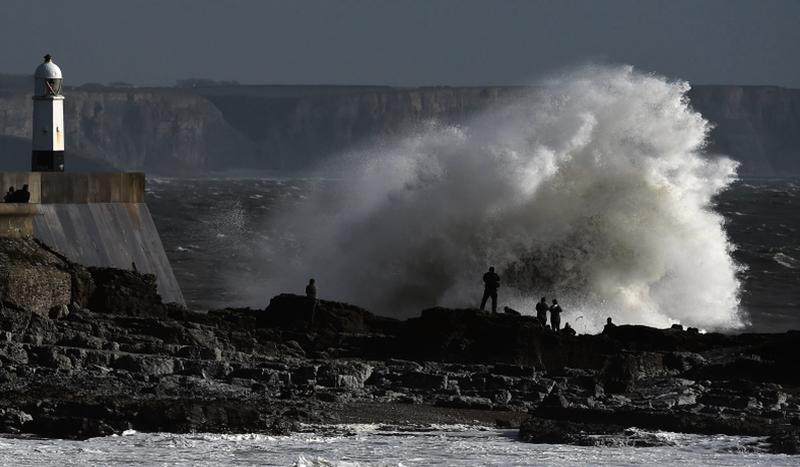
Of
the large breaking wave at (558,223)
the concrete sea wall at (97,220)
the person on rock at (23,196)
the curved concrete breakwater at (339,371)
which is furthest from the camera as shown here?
the large breaking wave at (558,223)

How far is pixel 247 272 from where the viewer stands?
3102 cm

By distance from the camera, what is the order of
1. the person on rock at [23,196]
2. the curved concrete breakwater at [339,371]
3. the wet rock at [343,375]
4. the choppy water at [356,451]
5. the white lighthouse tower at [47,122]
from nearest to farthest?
the choppy water at [356,451], the curved concrete breakwater at [339,371], the wet rock at [343,375], the person on rock at [23,196], the white lighthouse tower at [47,122]

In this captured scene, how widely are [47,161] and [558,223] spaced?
8.67m

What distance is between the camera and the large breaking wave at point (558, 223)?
24266 millimetres

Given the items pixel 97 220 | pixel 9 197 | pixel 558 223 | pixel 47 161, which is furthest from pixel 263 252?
pixel 9 197

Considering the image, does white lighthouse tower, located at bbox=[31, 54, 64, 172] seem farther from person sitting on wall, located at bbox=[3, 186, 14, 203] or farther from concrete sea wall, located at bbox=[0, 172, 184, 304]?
person sitting on wall, located at bbox=[3, 186, 14, 203]

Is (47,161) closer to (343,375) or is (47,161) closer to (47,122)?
(47,122)

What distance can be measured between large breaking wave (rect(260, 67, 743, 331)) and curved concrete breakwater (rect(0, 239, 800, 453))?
7.00 meters

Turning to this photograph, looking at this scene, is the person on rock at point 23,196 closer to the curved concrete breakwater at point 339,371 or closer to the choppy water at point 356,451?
the curved concrete breakwater at point 339,371

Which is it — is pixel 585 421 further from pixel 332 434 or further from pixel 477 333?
pixel 477 333

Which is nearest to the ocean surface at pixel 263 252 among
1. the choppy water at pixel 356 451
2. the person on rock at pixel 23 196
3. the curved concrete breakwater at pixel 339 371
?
the person on rock at pixel 23 196

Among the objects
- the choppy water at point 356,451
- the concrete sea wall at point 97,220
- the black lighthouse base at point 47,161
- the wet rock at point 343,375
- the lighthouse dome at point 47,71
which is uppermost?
the lighthouse dome at point 47,71

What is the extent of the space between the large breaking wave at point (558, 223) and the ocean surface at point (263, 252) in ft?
2.43

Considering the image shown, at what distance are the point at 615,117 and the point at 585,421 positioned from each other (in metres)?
14.8
